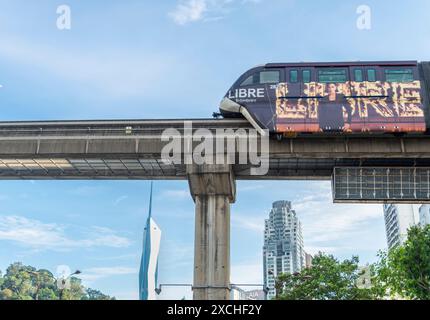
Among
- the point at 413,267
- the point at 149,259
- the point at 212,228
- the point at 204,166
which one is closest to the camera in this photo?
the point at 204,166

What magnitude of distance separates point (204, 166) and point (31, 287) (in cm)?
11372

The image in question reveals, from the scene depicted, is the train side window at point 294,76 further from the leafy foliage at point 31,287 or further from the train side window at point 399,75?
the leafy foliage at point 31,287

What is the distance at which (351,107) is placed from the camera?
2738 centimetres

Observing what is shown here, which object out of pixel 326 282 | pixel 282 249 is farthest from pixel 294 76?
pixel 282 249

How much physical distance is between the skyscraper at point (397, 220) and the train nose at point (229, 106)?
153 metres

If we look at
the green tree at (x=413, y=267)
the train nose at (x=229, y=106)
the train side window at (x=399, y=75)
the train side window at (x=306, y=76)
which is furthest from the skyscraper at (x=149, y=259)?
the train side window at (x=399, y=75)

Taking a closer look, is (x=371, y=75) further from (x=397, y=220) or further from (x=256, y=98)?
(x=397, y=220)

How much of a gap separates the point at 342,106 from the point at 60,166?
20062 mm

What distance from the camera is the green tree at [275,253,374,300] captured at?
42.0 meters

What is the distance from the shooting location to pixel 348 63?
1114 inches

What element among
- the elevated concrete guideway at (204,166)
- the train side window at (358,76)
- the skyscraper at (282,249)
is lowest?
the elevated concrete guideway at (204,166)

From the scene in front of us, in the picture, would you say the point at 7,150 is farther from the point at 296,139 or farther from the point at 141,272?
the point at 141,272

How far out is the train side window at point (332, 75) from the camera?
2814 centimetres
